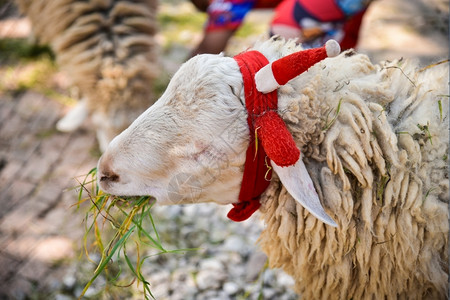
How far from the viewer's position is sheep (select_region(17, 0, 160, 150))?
3393 millimetres

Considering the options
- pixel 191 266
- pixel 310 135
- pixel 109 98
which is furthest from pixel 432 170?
pixel 109 98

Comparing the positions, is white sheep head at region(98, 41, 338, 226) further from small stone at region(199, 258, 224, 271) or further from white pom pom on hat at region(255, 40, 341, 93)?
small stone at region(199, 258, 224, 271)

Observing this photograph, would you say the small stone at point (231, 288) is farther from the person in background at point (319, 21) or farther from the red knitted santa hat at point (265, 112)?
the person in background at point (319, 21)

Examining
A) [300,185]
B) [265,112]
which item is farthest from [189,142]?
[300,185]

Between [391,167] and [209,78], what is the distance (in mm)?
829

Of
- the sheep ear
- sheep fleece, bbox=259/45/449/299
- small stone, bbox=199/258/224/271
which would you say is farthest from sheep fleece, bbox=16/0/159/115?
the sheep ear

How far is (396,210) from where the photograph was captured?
1.82 m

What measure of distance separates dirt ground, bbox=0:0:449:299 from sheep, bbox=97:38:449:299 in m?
0.84

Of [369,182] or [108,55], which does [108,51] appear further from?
[369,182]

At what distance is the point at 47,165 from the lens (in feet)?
13.2

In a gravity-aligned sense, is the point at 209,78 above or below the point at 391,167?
above

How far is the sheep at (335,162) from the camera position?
1.74m

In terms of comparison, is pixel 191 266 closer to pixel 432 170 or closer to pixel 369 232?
pixel 369 232

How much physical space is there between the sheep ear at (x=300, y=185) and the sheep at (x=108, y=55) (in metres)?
2.03
